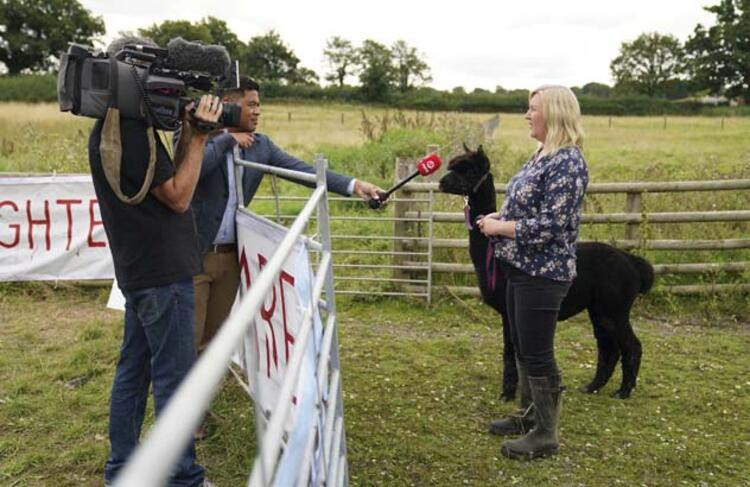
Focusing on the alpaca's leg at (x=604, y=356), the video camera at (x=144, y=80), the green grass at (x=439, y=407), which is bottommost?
the green grass at (x=439, y=407)

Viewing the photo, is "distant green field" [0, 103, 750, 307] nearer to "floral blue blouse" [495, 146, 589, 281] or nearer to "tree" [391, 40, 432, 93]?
"floral blue blouse" [495, 146, 589, 281]

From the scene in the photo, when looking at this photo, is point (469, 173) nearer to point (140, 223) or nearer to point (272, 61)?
point (140, 223)

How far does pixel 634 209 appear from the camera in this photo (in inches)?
259

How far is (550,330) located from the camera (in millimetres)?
3482

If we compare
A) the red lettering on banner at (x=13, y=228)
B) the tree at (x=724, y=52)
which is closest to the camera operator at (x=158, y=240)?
the red lettering on banner at (x=13, y=228)

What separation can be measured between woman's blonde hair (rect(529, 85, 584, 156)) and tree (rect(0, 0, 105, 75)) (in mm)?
59692

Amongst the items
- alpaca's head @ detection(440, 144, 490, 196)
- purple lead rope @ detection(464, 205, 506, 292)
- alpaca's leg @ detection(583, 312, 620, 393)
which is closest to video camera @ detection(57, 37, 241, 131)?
alpaca's head @ detection(440, 144, 490, 196)

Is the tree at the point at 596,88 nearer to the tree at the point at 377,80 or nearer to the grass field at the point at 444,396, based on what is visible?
the tree at the point at 377,80

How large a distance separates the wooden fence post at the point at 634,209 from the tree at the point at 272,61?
7373 centimetres

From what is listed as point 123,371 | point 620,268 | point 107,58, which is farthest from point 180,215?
point 620,268

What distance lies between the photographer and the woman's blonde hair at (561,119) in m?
3.24

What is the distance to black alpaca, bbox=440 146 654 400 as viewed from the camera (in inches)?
158

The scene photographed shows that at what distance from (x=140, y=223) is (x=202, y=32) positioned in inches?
2769

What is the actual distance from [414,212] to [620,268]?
9.62ft
